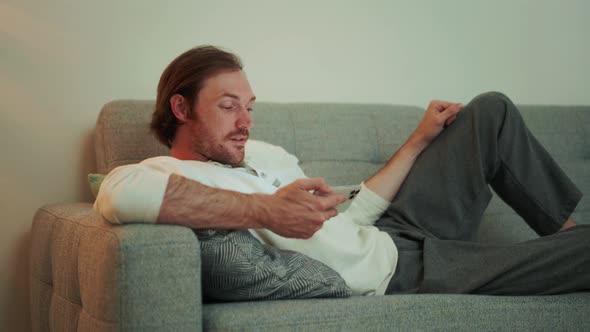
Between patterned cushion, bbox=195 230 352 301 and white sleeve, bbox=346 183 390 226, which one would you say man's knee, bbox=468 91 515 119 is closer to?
white sleeve, bbox=346 183 390 226

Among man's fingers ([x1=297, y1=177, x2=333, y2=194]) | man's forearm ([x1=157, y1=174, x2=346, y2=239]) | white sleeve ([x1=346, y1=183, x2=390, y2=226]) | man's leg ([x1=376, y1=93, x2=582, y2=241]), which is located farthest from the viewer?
white sleeve ([x1=346, y1=183, x2=390, y2=226])

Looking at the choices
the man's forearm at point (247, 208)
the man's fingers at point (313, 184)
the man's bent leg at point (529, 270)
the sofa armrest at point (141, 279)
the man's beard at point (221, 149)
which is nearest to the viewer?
the sofa armrest at point (141, 279)

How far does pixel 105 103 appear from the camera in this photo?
2.19m

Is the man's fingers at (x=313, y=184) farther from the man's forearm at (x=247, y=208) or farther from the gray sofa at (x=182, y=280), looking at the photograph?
the gray sofa at (x=182, y=280)

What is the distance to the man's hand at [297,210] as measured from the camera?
138 centimetres

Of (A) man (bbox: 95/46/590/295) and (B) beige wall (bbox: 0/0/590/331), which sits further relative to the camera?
(B) beige wall (bbox: 0/0/590/331)

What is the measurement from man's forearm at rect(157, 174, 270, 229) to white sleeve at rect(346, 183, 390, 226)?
25.3 inches

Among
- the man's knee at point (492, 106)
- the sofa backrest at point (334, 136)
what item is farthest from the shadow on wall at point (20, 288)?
the man's knee at point (492, 106)

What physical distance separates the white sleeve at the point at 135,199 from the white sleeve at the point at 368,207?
2.59 ft

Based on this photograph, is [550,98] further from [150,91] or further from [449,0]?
[150,91]

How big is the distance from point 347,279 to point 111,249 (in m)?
0.61

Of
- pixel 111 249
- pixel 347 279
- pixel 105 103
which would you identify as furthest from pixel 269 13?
pixel 111 249

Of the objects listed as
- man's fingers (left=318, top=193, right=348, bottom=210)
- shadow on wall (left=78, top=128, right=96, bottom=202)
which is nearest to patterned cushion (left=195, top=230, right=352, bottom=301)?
man's fingers (left=318, top=193, right=348, bottom=210)

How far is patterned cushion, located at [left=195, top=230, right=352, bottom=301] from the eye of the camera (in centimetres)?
135
